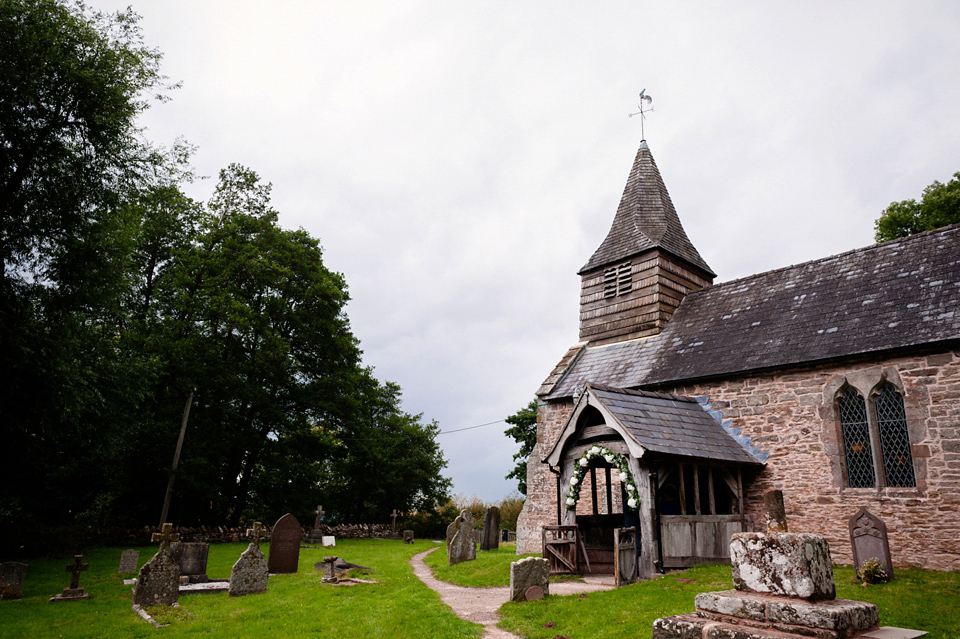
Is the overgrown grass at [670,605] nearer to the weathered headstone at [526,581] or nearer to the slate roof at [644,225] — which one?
the weathered headstone at [526,581]

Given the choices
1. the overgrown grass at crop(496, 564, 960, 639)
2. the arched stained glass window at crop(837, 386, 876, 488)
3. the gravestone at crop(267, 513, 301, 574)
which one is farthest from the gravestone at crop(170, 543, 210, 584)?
the arched stained glass window at crop(837, 386, 876, 488)

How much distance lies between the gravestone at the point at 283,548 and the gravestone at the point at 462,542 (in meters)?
3.96

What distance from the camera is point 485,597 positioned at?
35.7ft

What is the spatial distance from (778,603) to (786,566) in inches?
10.9

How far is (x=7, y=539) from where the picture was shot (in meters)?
16.3

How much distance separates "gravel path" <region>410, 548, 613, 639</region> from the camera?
8547 mm

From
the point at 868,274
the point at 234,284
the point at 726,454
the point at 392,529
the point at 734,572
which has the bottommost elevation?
the point at 392,529

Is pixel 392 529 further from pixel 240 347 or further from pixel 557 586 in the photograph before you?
pixel 557 586

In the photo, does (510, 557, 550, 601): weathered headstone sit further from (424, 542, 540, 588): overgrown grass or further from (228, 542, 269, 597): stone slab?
(228, 542, 269, 597): stone slab

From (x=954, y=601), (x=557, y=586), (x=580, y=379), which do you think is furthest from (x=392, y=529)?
(x=954, y=601)

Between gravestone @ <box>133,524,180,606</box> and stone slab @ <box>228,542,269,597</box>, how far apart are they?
1.14 metres

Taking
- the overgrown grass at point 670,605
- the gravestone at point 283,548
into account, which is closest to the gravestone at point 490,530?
the gravestone at point 283,548

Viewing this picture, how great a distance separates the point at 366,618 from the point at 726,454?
27.4 ft

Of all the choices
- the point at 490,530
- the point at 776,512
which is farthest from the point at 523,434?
the point at 776,512
